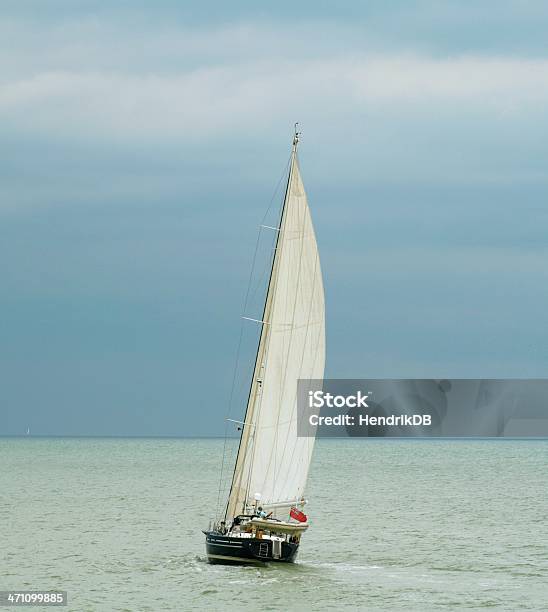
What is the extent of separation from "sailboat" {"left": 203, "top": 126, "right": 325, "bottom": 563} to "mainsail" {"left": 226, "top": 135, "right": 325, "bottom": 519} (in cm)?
4

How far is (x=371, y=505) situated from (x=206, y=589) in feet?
186

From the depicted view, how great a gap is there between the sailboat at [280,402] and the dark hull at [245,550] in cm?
4

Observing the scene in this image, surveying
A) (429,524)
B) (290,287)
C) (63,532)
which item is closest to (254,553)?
(290,287)

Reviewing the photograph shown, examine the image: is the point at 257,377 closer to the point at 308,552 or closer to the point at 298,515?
the point at 298,515

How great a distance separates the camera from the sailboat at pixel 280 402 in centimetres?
5678

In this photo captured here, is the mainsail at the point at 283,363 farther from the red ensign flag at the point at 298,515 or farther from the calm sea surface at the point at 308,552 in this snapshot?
the calm sea surface at the point at 308,552

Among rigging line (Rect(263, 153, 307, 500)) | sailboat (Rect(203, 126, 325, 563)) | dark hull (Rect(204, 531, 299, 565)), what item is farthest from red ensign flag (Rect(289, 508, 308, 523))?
rigging line (Rect(263, 153, 307, 500))

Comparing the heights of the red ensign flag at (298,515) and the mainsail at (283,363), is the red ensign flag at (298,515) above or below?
below

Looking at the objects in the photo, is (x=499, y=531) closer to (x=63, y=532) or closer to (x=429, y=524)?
(x=429, y=524)

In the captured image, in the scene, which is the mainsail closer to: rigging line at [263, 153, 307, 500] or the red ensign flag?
rigging line at [263, 153, 307, 500]

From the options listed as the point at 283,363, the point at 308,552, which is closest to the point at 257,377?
the point at 283,363

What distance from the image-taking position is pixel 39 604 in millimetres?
51531

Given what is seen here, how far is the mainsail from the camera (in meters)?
56.8

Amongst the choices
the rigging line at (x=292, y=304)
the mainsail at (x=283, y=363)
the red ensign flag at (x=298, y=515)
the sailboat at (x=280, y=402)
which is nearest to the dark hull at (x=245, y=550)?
the sailboat at (x=280, y=402)
